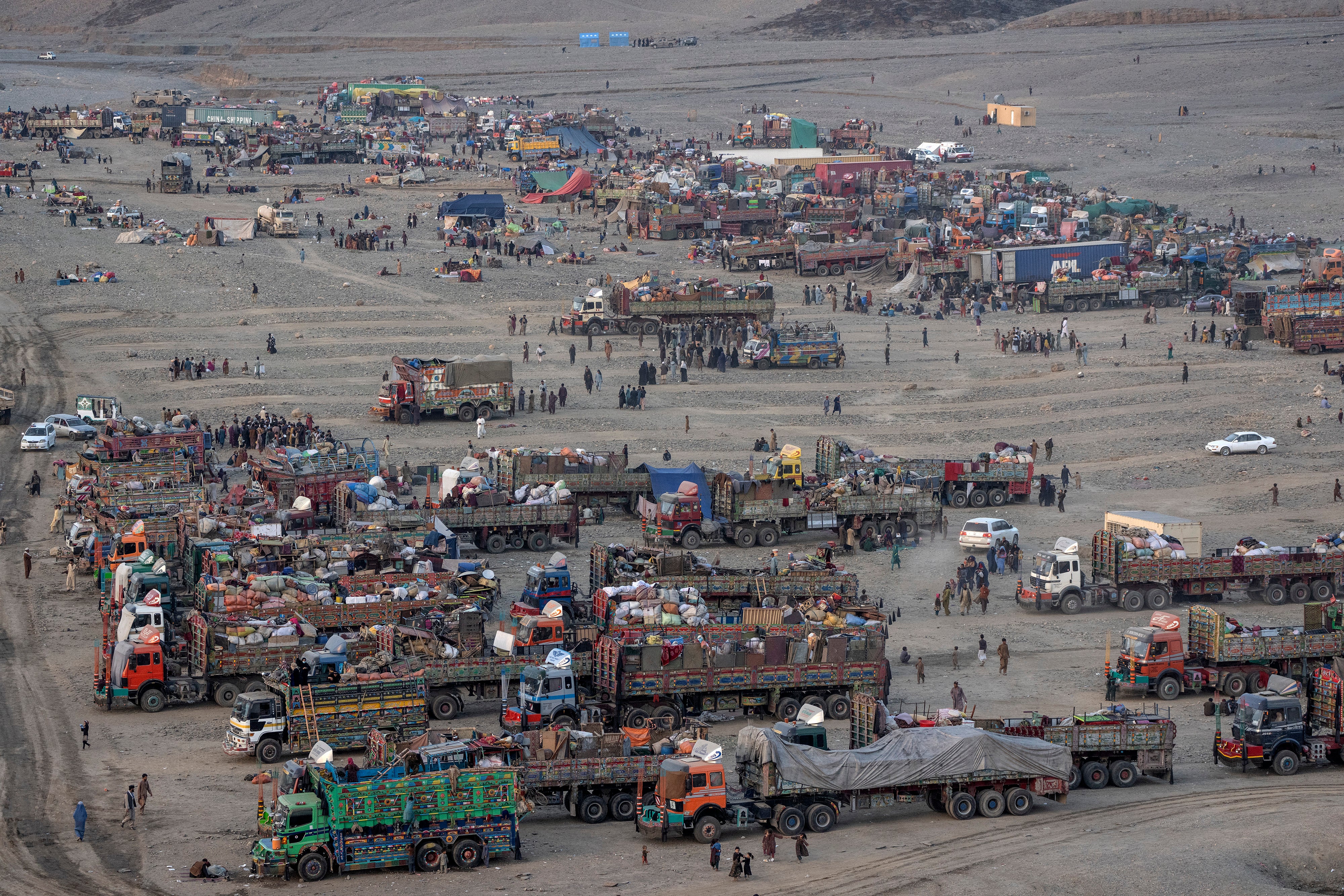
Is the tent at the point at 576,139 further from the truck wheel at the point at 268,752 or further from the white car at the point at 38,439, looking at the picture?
the truck wheel at the point at 268,752

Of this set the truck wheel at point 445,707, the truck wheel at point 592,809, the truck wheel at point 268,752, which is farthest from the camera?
the truck wheel at point 445,707

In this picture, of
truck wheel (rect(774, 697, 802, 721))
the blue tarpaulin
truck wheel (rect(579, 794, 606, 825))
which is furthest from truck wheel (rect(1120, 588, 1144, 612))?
truck wheel (rect(579, 794, 606, 825))

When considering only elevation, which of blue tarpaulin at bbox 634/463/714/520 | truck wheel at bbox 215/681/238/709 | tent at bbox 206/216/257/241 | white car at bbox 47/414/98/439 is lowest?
truck wheel at bbox 215/681/238/709

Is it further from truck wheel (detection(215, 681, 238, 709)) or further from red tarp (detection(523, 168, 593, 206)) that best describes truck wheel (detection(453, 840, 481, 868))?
red tarp (detection(523, 168, 593, 206))

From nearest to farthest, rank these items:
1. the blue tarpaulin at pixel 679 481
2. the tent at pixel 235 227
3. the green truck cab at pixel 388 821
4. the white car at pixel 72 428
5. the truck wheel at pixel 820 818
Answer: the green truck cab at pixel 388 821
the truck wheel at pixel 820 818
the blue tarpaulin at pixel 679 481
the white car at pixel 72 428
the tent at pixel 235 227

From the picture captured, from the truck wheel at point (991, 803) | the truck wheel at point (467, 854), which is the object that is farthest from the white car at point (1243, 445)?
the truck wheel at point (467, 854)

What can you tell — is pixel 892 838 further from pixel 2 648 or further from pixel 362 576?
pixel 2 648
